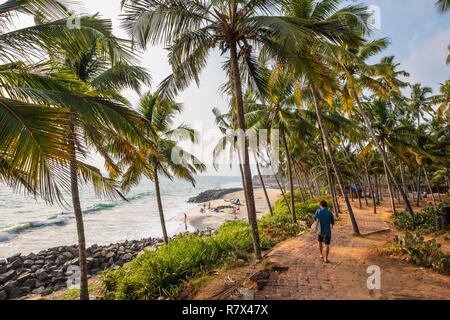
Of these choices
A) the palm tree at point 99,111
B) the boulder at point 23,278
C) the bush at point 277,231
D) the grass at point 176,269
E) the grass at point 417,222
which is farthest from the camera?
the boulder at point 23,278

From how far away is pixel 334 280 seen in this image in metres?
6.28

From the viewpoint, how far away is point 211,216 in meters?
35.4

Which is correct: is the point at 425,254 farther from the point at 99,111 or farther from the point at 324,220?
the point at 99,111

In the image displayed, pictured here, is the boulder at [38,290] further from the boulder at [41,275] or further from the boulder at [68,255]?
the boulder at [68,255]

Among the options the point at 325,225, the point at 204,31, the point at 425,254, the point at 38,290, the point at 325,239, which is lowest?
the point at 38,290

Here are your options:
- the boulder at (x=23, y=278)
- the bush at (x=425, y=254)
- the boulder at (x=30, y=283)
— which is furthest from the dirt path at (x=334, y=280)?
the boulder at (x=23, y=278)

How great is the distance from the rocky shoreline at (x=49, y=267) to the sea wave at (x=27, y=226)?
969 cm

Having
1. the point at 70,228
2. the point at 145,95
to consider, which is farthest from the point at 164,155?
the point at 70,228

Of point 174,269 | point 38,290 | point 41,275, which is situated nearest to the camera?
point 174,269

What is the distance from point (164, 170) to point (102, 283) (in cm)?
713

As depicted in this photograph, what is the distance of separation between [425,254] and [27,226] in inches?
1364

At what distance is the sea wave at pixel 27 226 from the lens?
953 inches

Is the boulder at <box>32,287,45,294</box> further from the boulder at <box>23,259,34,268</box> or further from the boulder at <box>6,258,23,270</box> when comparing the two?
the boulder at <box>6,258,23,270</box>
